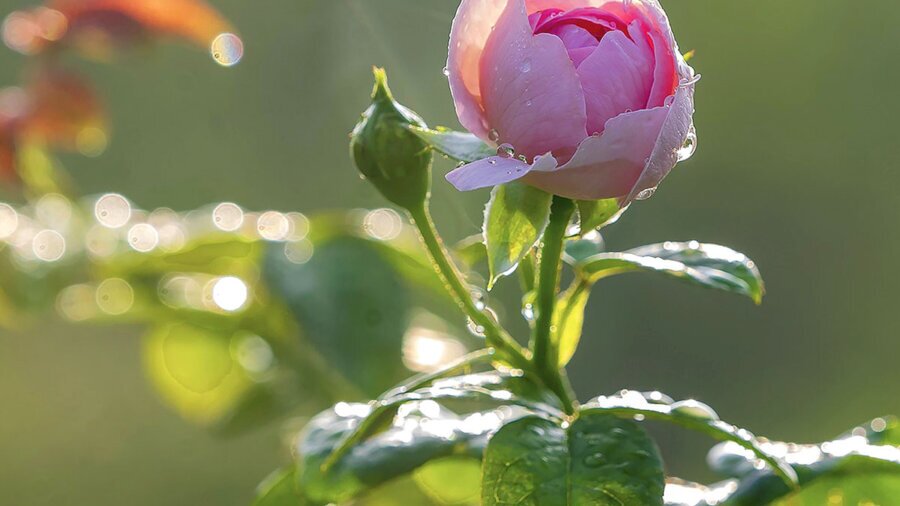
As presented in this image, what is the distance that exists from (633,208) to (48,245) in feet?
4.47

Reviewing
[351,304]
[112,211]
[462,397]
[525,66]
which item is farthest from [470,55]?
[112,211]

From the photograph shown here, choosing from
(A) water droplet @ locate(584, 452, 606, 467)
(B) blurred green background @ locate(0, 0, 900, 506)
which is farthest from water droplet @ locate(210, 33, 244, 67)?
(B) blurred green background @ locate(0, 0, 900, 506)

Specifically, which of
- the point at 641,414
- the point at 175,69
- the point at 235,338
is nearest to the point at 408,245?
the point at 235,338

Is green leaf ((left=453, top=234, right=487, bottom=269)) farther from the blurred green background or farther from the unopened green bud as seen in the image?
the blurred green background

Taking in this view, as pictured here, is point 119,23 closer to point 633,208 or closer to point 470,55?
point 470,55

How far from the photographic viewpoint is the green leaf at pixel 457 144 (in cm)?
44

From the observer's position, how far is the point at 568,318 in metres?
0.53

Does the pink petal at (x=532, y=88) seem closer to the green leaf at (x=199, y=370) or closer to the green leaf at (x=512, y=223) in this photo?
the green leaf at (x=512, y=223)

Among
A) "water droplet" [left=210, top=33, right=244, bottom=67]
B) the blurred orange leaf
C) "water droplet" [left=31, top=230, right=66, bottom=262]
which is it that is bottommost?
"water droplet" [left=31, top=230, right=66, bottom=262]

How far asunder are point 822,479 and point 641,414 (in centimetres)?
10

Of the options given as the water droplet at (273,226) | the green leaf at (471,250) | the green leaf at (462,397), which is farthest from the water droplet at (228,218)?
the green leaf at (462,397)

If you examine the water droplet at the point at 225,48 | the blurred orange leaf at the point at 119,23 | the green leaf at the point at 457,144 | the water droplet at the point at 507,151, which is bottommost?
the water droplet at the point at 507,151

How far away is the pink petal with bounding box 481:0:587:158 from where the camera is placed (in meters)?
0.41

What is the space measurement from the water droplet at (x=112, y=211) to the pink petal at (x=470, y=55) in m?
0.50
